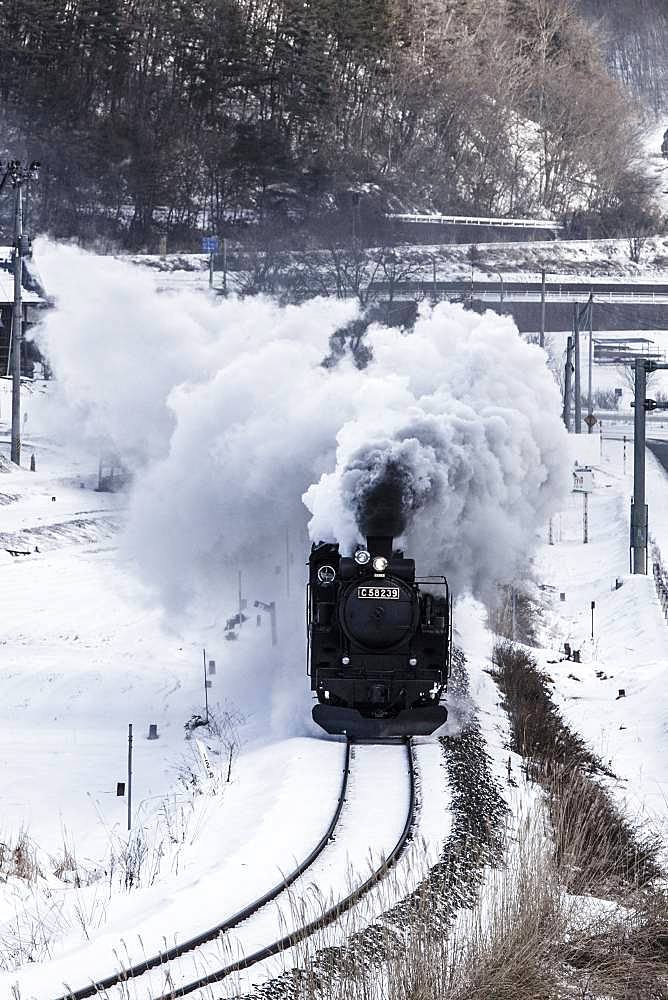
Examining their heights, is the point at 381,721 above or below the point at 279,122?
below

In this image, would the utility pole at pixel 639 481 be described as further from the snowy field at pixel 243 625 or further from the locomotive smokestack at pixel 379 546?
the locomotive smokestack at pixel 379 546

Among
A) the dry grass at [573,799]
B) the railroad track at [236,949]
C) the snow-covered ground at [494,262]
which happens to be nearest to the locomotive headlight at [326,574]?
the dry grass at [573,799]

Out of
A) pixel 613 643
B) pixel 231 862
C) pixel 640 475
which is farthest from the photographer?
pixel 640 475

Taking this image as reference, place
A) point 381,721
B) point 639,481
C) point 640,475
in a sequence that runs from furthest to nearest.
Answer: point 640,475
point 639,481
point 381,721

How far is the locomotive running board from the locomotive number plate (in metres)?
1.93

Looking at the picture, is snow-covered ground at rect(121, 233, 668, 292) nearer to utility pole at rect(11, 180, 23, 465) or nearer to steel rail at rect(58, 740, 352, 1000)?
utility pole at rect(11, 180, 23, 465)

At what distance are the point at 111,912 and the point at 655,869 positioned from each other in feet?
19.8

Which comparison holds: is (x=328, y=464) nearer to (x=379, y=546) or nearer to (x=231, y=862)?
(x=379, y=546)

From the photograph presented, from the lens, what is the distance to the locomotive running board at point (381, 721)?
20.8 m

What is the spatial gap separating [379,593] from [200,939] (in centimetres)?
763

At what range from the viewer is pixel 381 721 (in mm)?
20812

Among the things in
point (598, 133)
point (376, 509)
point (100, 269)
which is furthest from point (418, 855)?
point (598, 133)

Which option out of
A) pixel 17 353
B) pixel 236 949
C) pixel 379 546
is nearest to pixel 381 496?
pixel 379 546

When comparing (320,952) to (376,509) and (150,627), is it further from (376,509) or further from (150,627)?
(150,627)
